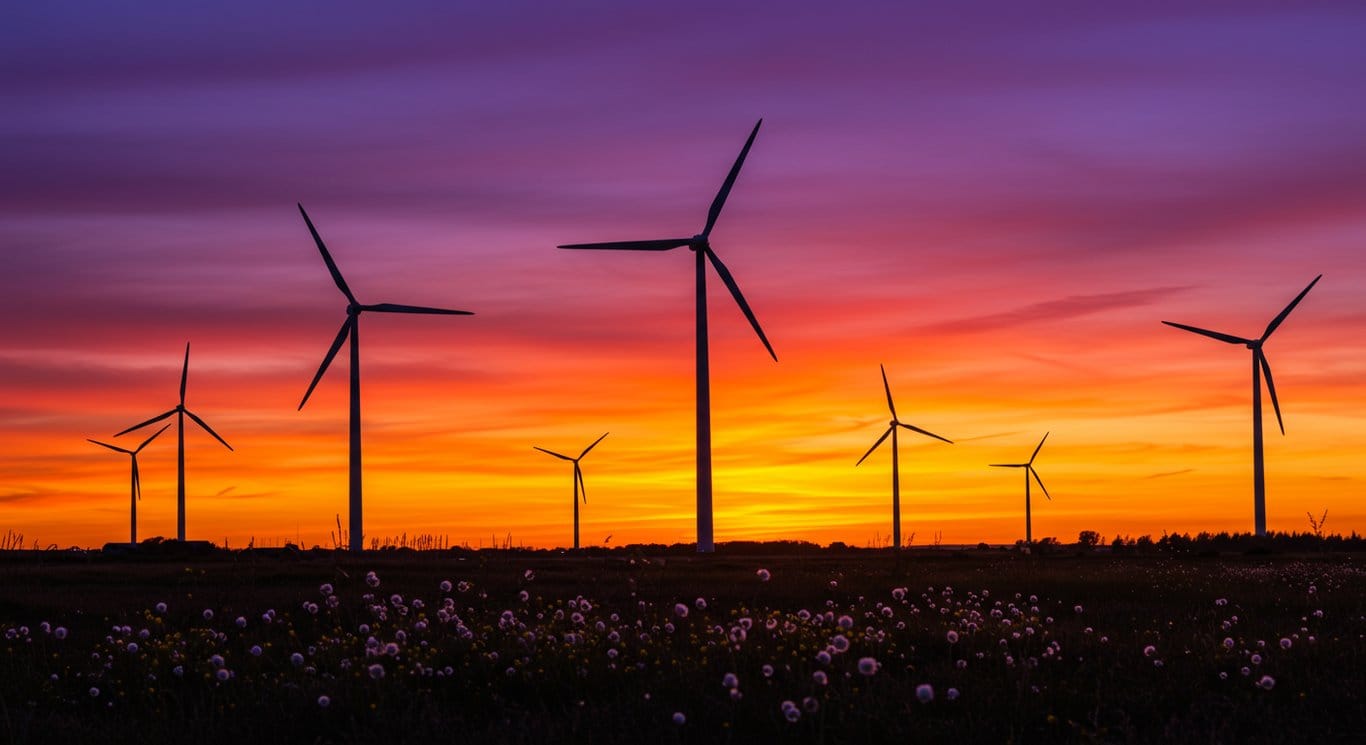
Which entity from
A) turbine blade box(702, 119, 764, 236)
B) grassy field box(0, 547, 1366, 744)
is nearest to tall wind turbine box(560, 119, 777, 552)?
turbine blade box(702, 119, 764, 236)

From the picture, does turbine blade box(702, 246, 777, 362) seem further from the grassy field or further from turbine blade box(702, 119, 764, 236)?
the grassy field

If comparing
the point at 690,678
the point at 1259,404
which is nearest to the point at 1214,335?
the point at 1259,404

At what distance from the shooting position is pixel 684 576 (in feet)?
124

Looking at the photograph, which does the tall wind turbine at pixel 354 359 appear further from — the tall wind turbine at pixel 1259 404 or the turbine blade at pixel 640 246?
the tall wind turbine at pixel 1259 404

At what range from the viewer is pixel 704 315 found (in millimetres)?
63062

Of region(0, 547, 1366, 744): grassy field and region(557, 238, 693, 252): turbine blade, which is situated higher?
region(557, 238, 693, 252): turbine blade

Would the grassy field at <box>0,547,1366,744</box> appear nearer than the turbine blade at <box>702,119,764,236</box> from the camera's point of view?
Yes

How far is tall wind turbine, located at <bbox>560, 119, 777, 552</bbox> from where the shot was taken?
60.4 metres

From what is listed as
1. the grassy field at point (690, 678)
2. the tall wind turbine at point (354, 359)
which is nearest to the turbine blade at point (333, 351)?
the tall wind turbine at point (354, 359)

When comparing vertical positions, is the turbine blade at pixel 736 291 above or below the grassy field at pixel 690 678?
above

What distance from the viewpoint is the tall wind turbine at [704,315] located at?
60375 millimetres

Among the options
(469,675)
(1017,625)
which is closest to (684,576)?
(1017,625)

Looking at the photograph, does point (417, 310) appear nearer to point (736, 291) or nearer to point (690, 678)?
point (736, 291)

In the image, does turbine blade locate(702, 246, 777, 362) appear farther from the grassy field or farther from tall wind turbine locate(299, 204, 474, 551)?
the grassy field
